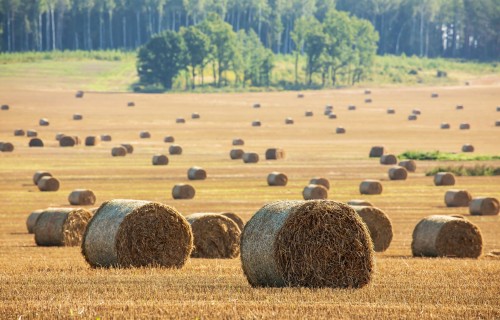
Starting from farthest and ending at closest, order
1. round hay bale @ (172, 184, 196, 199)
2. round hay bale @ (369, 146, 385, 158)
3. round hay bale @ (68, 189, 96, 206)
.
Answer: round hay bale @ (369, 146, 385, 158) < round hay bale @ (172, 184, 196, 199) < round hay bale @ (68, 189, 96, 206)

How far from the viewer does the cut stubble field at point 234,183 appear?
1717 cm

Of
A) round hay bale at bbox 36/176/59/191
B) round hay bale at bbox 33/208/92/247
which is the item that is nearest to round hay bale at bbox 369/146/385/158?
round hay bale at bbox 36/176/59/191

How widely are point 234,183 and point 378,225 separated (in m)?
24.8

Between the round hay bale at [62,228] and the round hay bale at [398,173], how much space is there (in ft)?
90.3

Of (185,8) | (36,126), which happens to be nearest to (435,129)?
(36,126)

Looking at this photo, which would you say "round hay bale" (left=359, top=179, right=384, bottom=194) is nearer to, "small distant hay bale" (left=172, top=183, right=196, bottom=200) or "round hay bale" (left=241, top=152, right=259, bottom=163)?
"small distant hay bale" (left=172, top=183, right=196, bottom=200)

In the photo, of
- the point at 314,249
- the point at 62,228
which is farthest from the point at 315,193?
the point at 314,249

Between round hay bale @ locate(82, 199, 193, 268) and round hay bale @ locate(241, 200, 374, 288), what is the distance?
13.3ft

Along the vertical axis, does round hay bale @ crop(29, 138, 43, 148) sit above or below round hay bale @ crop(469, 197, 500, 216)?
below

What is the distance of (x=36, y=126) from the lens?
317ft

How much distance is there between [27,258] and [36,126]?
7116cm

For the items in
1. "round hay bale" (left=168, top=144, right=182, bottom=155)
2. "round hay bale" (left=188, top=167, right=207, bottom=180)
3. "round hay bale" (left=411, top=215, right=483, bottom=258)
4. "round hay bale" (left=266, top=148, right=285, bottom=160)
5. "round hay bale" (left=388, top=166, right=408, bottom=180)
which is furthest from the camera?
"round hay bale" (left=168, top=144, right=182, bottom=155)

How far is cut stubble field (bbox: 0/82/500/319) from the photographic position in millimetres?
17172

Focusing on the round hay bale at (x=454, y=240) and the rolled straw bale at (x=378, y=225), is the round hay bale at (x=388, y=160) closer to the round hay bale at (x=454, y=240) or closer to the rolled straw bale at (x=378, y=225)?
the rolled straw bale at (x=378, y=225)
